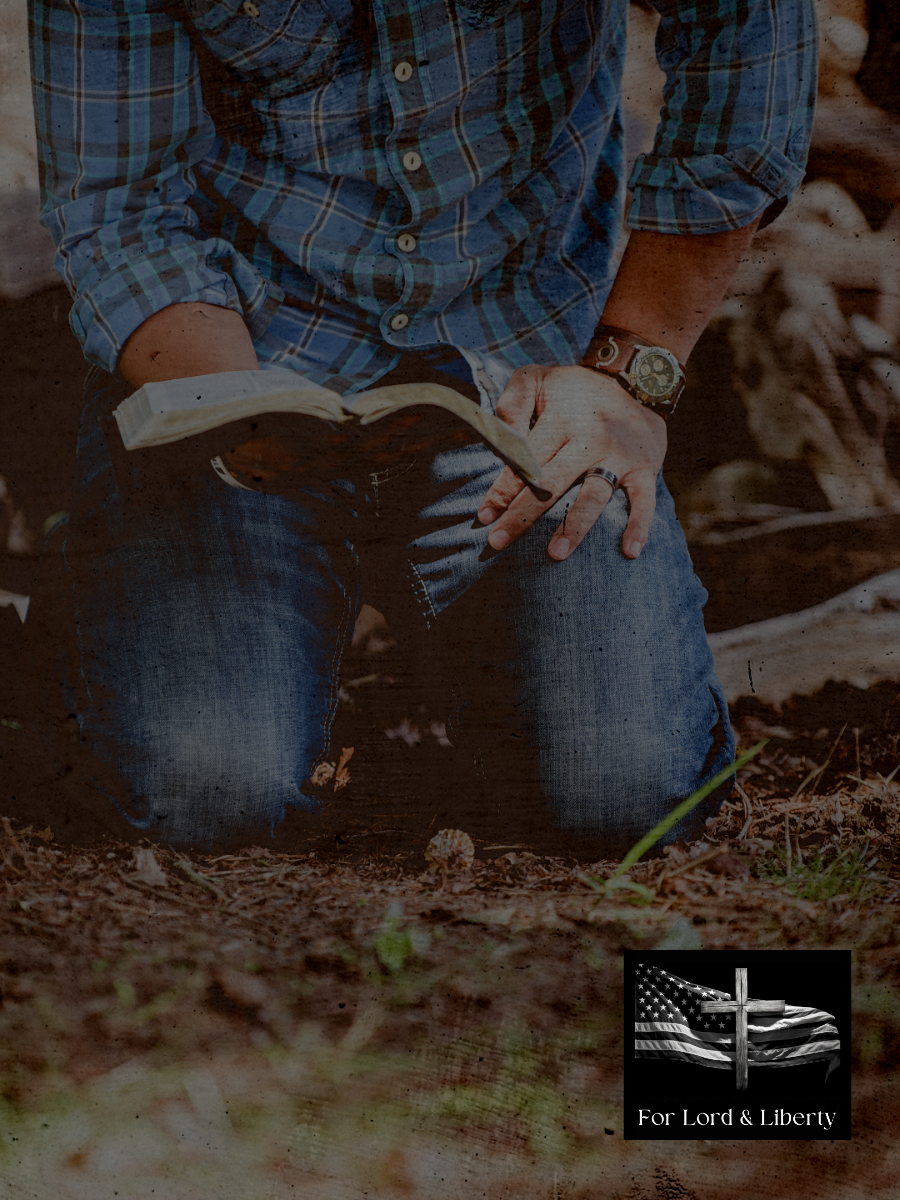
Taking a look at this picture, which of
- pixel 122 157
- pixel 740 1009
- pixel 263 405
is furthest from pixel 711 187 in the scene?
pixel 740 1009

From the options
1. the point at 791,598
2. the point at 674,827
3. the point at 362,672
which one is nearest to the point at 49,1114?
the point at 362,672

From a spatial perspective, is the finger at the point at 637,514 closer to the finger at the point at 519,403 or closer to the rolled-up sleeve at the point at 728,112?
the finger at the point at 519,403

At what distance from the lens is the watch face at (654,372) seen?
127 centimetres

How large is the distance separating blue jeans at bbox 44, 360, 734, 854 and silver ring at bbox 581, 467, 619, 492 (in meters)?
0.02

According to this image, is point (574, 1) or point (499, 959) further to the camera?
point (499, 959)

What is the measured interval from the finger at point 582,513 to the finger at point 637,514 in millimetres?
32

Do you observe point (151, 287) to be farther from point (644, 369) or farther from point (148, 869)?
point (148, 869)

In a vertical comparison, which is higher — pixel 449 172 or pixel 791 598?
pixel 449 172

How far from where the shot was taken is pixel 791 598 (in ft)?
4.23

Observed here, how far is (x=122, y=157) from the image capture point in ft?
3.94

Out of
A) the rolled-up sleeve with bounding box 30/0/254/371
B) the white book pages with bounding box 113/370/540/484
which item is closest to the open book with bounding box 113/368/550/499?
the white book pages with bounding box 113/370/540/484

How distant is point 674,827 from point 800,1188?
0.55 metres

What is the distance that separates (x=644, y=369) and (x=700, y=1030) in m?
0.93

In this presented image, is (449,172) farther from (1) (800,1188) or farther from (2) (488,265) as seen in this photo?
(1) (800,1188)
